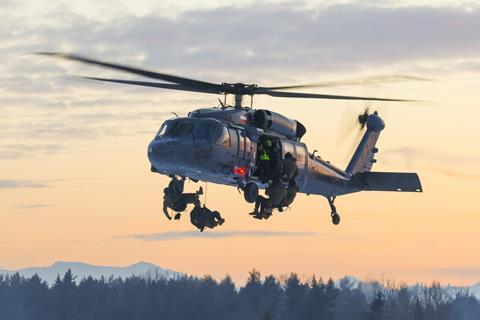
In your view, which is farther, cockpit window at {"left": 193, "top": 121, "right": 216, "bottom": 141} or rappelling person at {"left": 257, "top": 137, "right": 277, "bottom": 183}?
rappelling person at {"left": 257, "top": 137, "right": 277, "bottom": 183}

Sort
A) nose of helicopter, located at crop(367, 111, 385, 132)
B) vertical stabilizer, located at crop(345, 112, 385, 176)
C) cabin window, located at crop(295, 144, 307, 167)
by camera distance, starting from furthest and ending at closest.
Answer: nose of helicopter, located at crop(367, 111, 385, 132) → vertical stabilizer, located at crop(345, 112, 385, 176) → cabin window, located at crop(295, 144, 307, 167)

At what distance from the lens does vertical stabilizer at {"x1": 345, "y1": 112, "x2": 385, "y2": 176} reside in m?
55.9

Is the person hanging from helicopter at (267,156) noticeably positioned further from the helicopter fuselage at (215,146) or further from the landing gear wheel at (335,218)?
the landing gear wheel at (335,218)

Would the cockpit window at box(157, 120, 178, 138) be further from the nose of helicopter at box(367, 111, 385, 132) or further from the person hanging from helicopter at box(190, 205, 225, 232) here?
the nose of helicopter at box(367, 111, 385, 132)


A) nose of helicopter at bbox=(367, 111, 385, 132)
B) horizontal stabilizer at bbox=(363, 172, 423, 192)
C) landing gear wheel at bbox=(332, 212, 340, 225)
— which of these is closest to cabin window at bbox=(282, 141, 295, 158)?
landing gear wheel at bbox=(332, 212, 340, 225)

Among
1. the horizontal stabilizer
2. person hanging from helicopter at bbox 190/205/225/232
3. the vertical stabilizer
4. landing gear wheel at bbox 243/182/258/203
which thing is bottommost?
person hanging from helicopter at bbox 190/205/225/232

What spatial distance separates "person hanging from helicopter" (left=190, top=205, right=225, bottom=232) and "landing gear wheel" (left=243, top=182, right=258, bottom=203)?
4.35ft

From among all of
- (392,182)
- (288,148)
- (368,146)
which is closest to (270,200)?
(288,148)

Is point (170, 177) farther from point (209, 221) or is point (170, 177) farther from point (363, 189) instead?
point (363, 189)

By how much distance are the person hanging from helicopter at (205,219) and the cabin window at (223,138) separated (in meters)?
2.85

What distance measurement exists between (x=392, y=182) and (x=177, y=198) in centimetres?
1211

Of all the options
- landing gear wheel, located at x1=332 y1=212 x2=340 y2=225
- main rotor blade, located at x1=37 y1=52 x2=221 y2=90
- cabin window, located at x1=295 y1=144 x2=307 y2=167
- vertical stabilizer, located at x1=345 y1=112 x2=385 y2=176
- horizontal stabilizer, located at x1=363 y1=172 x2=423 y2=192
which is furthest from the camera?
vertical stabilizer, located at x1=345 y1=112 x2=385 y2=176

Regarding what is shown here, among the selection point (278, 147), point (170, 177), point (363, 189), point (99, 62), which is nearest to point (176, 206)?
point (170, 177)

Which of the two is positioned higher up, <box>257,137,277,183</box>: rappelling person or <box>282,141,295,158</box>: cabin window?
<box>282,141,295,158</box>: cabin window
